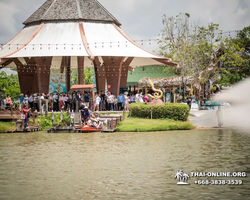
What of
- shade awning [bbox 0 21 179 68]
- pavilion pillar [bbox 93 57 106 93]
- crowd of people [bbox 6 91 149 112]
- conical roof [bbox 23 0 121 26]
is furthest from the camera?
conical roof [bbox 23 0 121 26]

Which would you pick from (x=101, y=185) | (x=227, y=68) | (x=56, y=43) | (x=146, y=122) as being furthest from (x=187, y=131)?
(x=227, y=68)

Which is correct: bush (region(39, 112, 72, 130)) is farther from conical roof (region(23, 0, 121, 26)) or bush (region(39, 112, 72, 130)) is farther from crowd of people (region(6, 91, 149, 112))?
conical roof (region(23, 0, 121, 26))

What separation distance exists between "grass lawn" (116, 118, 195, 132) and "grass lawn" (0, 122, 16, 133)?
684cm

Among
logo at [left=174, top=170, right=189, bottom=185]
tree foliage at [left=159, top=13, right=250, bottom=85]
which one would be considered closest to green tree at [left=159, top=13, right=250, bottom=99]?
tree foliage at [left=159, top=13, right=250, bottom=85]

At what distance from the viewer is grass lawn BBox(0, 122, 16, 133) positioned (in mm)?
30375

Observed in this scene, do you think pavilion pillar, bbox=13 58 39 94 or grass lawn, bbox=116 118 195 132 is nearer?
grass lawn, bbox=116 118 195 132

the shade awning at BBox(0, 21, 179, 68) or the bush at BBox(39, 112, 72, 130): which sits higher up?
the shade awning at BBox(0, 21, 179, 68)

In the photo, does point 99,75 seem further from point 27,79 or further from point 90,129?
point 90,129

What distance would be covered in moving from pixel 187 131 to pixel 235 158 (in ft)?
33.3

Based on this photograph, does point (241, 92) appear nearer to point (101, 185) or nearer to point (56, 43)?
point (56, 43)

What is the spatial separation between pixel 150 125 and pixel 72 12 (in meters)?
18.9

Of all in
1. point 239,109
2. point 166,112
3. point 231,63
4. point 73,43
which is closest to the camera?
point 166,112

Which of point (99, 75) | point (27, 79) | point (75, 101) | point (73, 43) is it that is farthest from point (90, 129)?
point (27, 79)

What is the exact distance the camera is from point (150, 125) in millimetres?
29188
